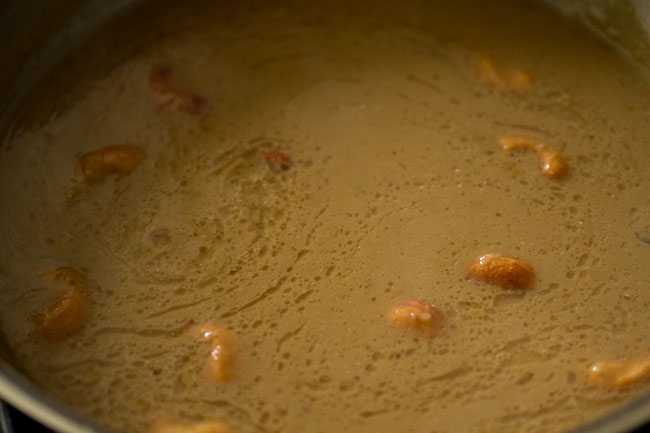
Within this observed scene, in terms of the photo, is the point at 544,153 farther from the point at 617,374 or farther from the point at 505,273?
the point at 617,374

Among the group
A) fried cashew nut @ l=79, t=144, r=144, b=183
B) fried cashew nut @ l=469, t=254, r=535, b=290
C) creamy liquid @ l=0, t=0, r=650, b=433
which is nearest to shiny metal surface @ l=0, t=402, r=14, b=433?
creamy liquid @ l=0, t=0, r=650, b=433

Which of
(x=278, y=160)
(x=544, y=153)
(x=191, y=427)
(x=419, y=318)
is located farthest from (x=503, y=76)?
(x=191, y=427)

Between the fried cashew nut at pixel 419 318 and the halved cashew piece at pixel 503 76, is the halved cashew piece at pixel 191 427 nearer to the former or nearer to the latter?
the fried cashew nut at pixel 419 318

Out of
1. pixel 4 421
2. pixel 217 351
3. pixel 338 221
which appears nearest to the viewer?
pixel 4 421

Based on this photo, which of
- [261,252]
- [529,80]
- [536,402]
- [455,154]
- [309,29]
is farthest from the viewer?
[309,29]

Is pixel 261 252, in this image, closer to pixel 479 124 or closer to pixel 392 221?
pixel 392 221

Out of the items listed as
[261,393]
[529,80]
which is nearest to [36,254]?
[261,393]
